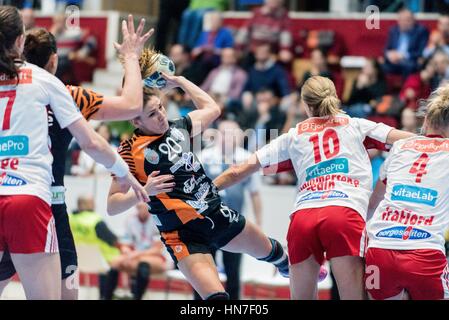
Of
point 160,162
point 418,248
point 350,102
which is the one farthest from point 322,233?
point 350,102

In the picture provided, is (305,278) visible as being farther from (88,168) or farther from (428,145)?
(88,168)

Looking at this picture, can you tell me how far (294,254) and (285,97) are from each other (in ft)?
22.7

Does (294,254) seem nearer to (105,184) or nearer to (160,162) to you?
(160,162)

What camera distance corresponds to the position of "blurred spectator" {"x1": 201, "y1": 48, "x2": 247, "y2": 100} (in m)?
13.3

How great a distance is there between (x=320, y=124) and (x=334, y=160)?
0.91 ft

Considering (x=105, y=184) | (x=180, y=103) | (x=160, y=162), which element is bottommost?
(x=105, y=184)

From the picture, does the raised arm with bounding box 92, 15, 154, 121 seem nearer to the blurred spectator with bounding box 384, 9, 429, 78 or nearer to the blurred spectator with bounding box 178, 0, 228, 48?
the blurred spectator with bounding box 384, 9, 429, 78

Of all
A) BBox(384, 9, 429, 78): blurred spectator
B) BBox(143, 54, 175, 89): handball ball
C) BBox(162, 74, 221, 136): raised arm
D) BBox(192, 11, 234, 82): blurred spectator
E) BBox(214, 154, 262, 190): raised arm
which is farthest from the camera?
BBox(192, 11, 234, 82): blurred spectator

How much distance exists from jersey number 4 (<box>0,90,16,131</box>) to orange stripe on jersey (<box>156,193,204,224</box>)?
4.78ft

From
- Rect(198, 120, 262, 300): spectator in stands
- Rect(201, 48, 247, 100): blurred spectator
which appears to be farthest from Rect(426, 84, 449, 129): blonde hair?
Rect(201, 48, 247, 100): blurred spectator

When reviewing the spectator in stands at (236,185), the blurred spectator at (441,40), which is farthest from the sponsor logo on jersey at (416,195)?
the blurred spectator at (441,40)

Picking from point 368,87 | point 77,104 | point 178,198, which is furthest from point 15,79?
point 368,87

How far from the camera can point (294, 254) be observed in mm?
6109

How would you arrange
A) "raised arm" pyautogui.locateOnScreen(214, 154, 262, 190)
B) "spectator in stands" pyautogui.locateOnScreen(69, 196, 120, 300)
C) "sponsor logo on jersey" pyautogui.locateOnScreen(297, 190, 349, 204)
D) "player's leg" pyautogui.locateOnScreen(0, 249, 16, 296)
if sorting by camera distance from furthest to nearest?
1. "spectator in stands" pyautogui.locateOnScreen(69, 196, 120, 300)
2. "raised arm" pyautogui.locateOnScreen(214, 154, 262, 190)
3. "sponsor logo on jersey" pyautogui.locateOnScreen(297, 190, 349, 204)
4. "player's leg" pyautogui.locateOnScreen(0, 249, 16, 296)
